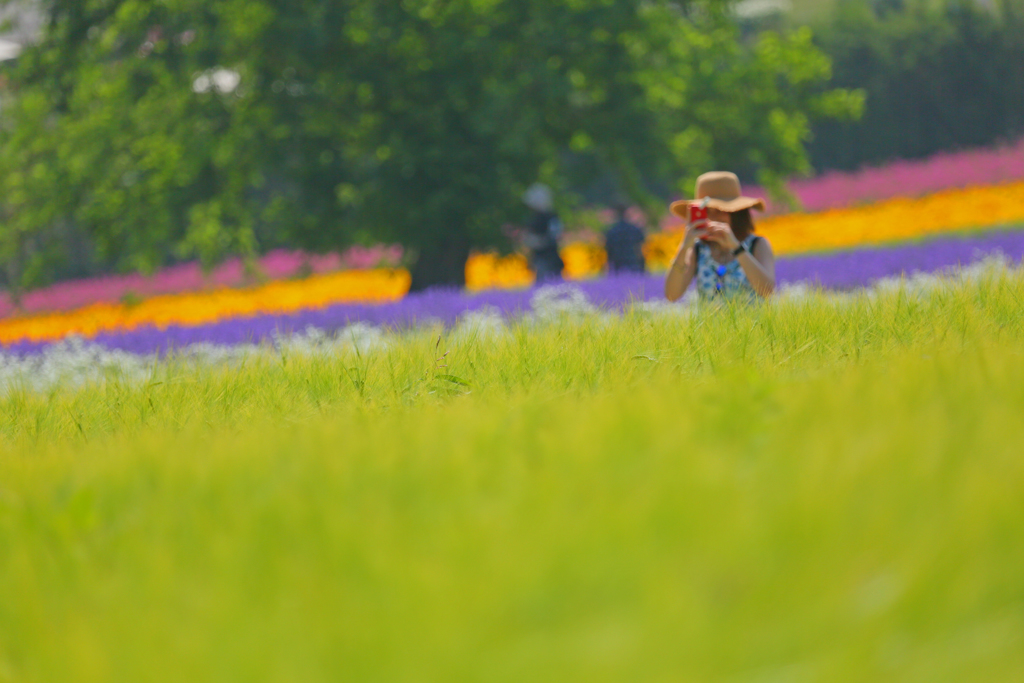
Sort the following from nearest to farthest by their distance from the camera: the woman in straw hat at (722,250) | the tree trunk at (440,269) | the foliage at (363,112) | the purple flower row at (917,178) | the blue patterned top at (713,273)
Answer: the woman in straw hat at (722,250) → the blue patterned top at (713,273) → the foliage at (363,112) → the tree trunk at (440,269) → the purple flower row at (917,178)

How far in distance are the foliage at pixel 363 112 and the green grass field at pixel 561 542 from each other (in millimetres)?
9727

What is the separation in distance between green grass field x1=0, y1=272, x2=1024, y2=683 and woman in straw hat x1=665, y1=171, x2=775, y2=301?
2.48 metres

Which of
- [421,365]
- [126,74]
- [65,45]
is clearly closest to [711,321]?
[421,365]

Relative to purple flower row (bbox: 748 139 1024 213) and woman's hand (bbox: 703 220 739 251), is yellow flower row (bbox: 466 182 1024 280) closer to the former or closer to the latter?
purple flower row (bbox: 748 139 1024 213)

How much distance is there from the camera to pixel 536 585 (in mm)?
1241

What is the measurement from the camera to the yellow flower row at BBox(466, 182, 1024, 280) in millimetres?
18922

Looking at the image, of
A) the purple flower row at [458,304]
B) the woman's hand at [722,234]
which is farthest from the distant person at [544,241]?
the woman's hand at [722,234]

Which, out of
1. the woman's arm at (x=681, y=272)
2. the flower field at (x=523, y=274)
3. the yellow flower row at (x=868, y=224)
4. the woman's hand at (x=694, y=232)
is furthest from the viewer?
the yellow flower row at (x=868, y=224)

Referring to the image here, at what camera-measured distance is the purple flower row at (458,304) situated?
794 cm

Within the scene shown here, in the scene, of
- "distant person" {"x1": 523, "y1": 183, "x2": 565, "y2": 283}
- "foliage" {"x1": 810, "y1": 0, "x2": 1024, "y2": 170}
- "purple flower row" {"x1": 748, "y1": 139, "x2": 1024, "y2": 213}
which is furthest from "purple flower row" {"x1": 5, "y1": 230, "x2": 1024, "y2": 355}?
"foliage" {"x1": 810, "y1": 0, "x2": 1024, "y2": 170}

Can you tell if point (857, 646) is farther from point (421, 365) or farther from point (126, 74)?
point (126, 74)

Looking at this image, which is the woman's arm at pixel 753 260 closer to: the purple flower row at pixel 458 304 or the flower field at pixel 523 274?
the purple flower row at pixel 458 304

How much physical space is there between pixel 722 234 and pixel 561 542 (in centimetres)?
382

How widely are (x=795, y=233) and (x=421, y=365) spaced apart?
1963 cm
